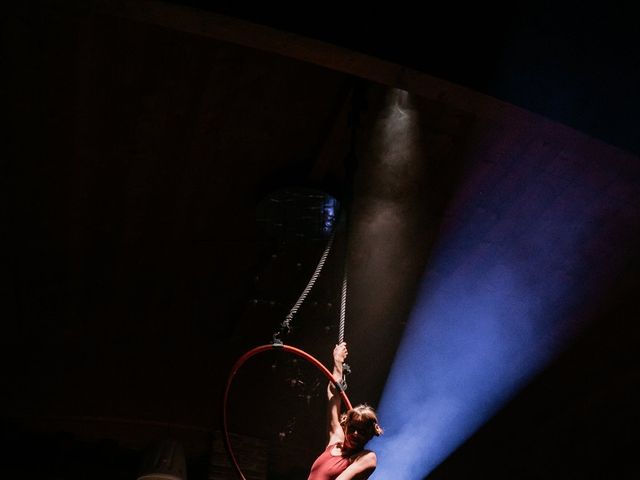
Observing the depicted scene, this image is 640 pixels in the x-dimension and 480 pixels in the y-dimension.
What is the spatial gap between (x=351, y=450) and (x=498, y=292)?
235 centimetres

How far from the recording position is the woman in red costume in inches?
143

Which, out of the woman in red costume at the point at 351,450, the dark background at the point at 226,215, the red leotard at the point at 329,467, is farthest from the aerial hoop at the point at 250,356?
the dark background at the point at 226,215

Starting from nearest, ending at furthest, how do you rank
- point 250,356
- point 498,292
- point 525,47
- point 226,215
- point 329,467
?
1. point 525,47
2. point 250,356
3. point 329,467
4. point 226,215
5. point 498,292

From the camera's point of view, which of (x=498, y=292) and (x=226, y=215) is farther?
(x=498, y=292)

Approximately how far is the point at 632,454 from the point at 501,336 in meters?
1.74

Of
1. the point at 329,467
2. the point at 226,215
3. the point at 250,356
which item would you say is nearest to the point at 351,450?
the point at 329,467

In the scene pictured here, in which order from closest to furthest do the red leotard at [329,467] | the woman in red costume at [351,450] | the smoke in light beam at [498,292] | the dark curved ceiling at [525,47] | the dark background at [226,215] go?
the dark curved ceiling at [525,47], the dark background at [226,215], the woman in red costume at [351,450], the red leotard at [329,467], the smoke in light beam at [498,292]

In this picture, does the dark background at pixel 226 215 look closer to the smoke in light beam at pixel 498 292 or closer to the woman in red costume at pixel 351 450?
the smoke in light beam at pixel 498 292

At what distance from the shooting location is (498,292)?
18.4 feet

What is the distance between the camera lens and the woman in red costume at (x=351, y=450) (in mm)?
3641

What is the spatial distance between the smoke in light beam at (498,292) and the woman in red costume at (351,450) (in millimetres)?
1886

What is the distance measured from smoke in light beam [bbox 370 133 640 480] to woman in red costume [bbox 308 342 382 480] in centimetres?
189

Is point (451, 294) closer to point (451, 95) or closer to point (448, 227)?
point (448, 227)

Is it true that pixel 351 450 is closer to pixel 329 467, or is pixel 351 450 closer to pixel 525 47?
pixel 329 467
